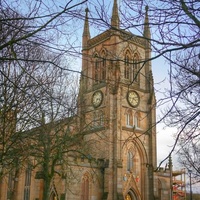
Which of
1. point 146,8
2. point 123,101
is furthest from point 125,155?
point 146,8

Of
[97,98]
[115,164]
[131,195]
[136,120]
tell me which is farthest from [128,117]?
[131,195]

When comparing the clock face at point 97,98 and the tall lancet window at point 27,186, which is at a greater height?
the clock face at point 97,98

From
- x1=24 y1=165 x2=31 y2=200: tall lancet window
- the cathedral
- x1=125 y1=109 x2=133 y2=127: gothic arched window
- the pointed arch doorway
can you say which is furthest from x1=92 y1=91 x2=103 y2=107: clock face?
x1=24 y1=165 x2=31 y2=200: tall lancet window

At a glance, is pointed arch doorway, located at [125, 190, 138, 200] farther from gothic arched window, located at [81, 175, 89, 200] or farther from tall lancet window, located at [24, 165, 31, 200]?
tall lancet window, located at [24, 165, 31, 200]

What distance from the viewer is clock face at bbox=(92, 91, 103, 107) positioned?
45375mm

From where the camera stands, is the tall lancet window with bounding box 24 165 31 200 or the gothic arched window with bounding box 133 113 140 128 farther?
the gothic arched window with bounding box 133 113 140 128

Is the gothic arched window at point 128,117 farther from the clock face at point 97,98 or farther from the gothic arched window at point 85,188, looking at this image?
the gothic arched window at point 85,188

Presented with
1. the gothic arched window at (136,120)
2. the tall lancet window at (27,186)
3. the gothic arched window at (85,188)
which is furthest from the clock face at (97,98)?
the tall lancet window at (27,186)

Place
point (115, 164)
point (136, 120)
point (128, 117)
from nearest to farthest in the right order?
point (115, 164), point (128, 117), point (136, 120)

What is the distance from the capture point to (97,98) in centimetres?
4612

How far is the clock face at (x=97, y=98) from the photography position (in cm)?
4538

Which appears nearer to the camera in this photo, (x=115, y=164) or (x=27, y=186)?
(x=27, y=186)

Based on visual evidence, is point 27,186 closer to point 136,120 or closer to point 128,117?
point 128,117

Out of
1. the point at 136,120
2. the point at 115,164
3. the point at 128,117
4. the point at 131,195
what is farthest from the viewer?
the point at 136,120
